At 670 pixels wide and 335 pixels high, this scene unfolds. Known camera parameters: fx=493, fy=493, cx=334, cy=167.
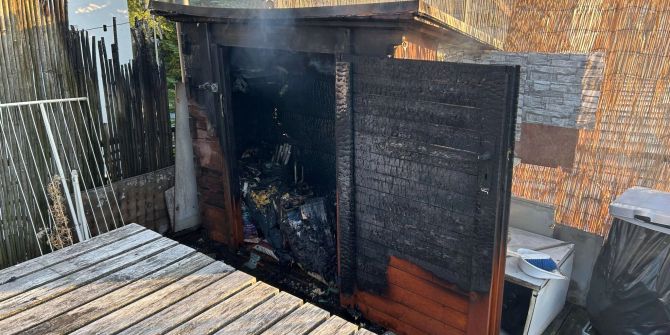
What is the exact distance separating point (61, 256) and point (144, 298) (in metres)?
0.99

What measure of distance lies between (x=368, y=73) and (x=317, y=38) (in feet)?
2.12

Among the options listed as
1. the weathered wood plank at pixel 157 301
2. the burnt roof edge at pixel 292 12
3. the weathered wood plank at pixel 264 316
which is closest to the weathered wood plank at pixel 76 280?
the weathered wood plank at pixel 157 301

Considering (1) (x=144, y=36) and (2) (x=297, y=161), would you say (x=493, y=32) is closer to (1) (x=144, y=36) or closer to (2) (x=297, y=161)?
(2) (x=297, y=161)

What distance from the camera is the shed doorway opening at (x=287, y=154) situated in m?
5.56

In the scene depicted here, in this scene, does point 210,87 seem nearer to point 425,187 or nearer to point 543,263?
point 425,187

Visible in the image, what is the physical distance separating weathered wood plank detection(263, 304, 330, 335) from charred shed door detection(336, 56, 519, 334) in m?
1.51


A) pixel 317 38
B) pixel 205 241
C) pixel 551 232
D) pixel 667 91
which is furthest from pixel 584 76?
pixel 205 241

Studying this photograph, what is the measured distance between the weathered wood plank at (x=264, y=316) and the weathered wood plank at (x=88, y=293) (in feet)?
2.66

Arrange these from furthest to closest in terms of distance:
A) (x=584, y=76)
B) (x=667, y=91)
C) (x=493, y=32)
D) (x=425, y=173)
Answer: (x=493, y=32), (x=584, y=76), (x=667, y=91), (x=425, y=173)

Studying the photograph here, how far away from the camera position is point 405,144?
4.05m

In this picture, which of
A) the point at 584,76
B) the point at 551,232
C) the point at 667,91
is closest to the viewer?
the point at 667,91

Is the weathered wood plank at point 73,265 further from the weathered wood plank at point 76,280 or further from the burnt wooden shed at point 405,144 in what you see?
the burnt wooden shed at point 405,144

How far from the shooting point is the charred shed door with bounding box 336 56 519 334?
3559 mm

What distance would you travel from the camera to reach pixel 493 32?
557 cm
